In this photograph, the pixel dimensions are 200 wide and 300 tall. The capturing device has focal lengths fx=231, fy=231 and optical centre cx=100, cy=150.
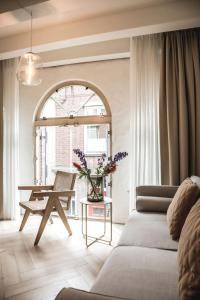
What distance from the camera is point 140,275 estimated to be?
3.87ft

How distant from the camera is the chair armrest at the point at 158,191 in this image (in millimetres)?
2479

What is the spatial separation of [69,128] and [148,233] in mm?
2412

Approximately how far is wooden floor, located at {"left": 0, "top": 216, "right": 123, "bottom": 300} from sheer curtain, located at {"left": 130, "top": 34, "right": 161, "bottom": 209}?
0.92 metres

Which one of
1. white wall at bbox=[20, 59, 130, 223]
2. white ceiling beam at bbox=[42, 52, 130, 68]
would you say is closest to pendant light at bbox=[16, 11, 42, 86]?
white ceiling beam at bbox=[42, 52, 130, 68]

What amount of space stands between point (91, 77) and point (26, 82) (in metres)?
1.33

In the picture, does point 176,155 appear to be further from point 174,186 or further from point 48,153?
point 48,153

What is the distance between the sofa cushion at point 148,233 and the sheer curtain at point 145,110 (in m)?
0.80

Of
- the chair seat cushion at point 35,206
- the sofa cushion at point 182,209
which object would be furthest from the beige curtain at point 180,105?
the chair seat cushion at point 35,206

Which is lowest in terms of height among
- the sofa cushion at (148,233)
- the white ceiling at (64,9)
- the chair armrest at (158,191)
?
the sofa cushion at (148,233)

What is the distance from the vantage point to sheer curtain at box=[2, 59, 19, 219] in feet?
12.1

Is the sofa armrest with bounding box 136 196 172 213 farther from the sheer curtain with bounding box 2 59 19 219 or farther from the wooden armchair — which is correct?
the sheer curtain with bounding box 2 59 19 219

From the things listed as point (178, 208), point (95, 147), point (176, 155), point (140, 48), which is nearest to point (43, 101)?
point (95, 147)

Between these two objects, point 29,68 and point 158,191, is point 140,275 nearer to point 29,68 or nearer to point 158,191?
point 158,191

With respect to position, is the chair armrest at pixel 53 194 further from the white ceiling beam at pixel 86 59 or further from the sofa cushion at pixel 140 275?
the white ceiling beam at pixel 86 59
